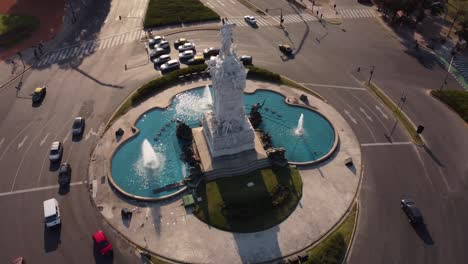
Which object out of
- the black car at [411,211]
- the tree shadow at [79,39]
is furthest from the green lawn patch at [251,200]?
the tree shadow at [79,39]

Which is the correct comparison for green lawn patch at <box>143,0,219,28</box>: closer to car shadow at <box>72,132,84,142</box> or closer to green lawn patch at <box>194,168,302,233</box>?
car shadow at <box>72,132,84,142</box>

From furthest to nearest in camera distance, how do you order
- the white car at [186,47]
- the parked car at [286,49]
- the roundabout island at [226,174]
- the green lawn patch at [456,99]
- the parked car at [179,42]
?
the parked car at [179,42], the parked car at [286,49], the white car at [186,47], the green lawn patch at [456,99], the roundabout island at [226,174]

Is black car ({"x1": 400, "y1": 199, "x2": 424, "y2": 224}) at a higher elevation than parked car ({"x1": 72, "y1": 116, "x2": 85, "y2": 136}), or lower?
lower

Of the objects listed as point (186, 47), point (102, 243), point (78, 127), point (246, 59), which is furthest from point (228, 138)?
point (186, 47)

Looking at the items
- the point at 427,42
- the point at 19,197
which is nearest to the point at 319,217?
the point at 19,197

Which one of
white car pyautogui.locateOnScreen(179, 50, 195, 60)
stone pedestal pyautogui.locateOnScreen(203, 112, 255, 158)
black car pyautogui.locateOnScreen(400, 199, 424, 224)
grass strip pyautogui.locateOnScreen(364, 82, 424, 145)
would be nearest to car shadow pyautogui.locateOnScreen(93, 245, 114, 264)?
stone pedestal pyautogui.locateOnScreen(203, 112, 255, 158)

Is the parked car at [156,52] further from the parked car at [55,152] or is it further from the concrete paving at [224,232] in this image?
the parked car at [55,152]

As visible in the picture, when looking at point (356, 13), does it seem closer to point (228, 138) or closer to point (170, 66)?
point (170, 66)
